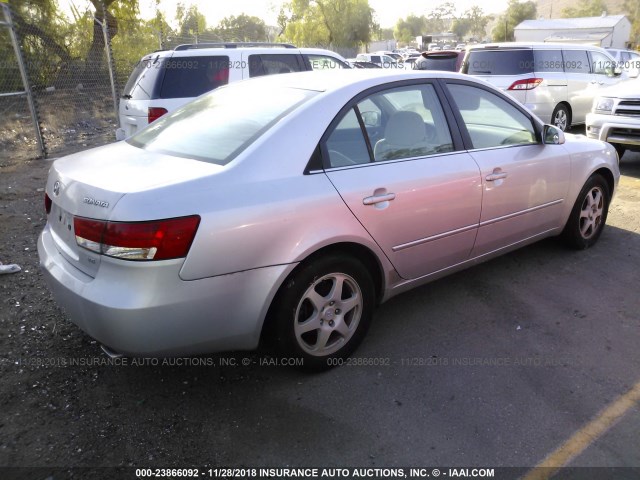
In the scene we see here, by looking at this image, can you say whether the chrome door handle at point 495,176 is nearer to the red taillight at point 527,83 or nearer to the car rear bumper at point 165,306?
the car rear bumper at point 165,306

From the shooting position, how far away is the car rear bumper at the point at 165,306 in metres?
2.28

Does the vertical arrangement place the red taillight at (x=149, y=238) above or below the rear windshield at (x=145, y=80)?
below

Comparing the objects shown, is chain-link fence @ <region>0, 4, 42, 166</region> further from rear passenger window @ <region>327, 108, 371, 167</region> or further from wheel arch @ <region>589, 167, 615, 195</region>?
wheel arch @ <region>589, 167, 615, 195</region>

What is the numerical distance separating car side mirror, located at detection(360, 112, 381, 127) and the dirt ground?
5.06 feet

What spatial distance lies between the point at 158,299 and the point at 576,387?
2.28 m

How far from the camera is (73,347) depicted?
3.21 meters

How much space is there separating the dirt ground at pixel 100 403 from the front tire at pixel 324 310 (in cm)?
21

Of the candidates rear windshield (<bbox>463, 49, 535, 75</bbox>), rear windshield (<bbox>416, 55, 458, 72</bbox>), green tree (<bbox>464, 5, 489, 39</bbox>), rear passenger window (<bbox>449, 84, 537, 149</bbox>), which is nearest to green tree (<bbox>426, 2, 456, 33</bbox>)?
green tree (<bbox>464, 5, 489, 39</bbox>)

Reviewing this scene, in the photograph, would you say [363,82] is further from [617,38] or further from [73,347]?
[617,38]

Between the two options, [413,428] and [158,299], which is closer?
[158,299]

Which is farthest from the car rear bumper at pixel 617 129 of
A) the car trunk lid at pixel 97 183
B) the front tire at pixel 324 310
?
the car trunk lid at pixel 97 183

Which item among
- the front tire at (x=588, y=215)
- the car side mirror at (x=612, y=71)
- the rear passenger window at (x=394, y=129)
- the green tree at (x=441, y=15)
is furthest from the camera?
the green tree at (x=441, y=15)

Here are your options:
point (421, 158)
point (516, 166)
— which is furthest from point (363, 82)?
point (516, 166)

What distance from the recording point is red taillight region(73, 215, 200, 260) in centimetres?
224
